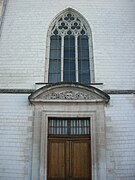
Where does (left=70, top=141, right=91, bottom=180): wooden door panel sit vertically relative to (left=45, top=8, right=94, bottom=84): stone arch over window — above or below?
below

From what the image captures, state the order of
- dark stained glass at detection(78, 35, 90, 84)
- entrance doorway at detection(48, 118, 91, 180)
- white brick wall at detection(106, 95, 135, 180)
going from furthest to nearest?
1. dark stained glass at detection(78, 35, 90, 84)
2. entrance doorway at detection(48, 118, 91, 180)
3. white brick wall at detection(106, 95, 135, 180)

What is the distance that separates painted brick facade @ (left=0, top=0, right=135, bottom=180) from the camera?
8.82m

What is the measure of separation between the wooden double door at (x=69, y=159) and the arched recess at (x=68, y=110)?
0.26 meters

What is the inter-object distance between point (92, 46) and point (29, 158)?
5136mm

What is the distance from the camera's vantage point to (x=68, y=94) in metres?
9.51

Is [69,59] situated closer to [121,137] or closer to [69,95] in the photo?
[69,95]

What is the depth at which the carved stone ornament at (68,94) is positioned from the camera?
9328 millimetres

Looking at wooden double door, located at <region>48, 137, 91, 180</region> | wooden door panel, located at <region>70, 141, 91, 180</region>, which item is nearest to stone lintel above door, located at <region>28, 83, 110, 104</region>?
wooden double door, located at <region>48, 137, 91, 180</region>

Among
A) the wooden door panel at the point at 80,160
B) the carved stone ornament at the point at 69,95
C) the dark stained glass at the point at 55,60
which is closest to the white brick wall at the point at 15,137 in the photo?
the carved stone ornament at the point at 69,95

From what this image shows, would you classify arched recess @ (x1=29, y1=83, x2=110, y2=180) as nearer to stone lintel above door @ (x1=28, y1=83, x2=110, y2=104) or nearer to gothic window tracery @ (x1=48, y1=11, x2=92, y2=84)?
stone lintel above door @ (x1=28, y1=83, x2=110, y2=104)

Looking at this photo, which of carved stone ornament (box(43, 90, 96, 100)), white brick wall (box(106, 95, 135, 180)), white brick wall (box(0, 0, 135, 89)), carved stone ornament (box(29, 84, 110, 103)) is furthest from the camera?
white brick wall (box(0, 0, 135, 89))

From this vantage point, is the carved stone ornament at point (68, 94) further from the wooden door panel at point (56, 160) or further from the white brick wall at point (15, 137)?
the wooden door panel at point (56, 160)

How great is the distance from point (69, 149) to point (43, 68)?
332 cm

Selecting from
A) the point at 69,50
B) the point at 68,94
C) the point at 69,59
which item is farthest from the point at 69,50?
the point at 68,94
